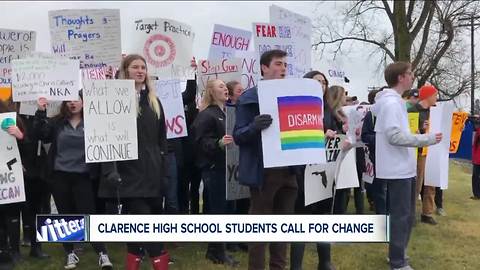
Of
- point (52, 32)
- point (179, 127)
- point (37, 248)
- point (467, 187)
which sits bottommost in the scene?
point (467, 187)

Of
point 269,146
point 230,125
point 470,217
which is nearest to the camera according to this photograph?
point 269,146

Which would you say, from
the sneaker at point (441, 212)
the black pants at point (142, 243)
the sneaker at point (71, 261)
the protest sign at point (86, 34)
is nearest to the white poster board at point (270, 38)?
the protest sign at point (86, 34)

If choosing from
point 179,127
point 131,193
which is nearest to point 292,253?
point 131,193

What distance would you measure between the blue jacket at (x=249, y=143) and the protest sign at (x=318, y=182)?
71 cm

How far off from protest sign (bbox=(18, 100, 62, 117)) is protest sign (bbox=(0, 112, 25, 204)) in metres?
0.58

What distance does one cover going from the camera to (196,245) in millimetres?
6613

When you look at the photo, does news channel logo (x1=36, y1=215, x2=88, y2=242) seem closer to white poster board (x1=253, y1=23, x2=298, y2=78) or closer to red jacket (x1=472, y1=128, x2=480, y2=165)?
white poster board (x1=253, y1=23, x2=298, y2=78)

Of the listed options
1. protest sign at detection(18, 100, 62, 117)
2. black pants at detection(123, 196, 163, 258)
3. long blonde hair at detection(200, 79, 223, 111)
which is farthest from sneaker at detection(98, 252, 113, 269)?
long blonde hair at detection(200, 79, 223, 111)

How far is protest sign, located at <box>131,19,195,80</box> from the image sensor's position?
6.84m

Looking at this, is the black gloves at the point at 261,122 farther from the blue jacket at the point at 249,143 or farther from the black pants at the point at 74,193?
the black pants at the point at 74,193

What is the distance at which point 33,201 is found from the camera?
610 cm

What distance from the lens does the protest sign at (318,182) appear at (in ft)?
17.0

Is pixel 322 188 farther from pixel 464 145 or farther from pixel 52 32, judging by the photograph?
pixel 464 145

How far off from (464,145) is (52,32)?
60.2 feet
